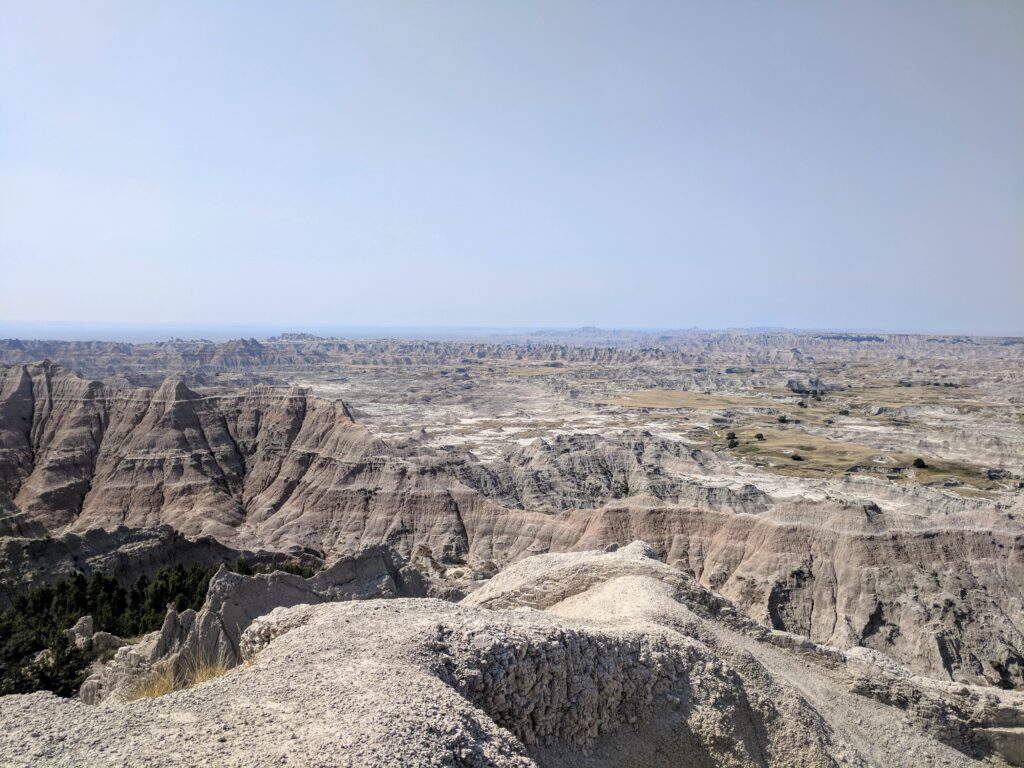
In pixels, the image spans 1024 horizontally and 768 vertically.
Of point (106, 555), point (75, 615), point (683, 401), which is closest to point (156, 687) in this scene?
→ point (75, 615)

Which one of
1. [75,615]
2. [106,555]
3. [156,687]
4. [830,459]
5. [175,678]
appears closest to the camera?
[156,687]

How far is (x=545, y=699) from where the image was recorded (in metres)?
12.0

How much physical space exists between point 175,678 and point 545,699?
13855mm

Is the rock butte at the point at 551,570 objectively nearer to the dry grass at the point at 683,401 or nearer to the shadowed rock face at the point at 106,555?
the shadowed rock face at the point at 106,555

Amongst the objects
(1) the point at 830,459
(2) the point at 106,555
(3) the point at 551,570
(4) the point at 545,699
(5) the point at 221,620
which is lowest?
(1) the point at 830,459

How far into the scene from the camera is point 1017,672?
1222 inches

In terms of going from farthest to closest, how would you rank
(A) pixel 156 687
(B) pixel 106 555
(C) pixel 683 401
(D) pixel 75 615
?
(C) pixel 683 401
(B) pixel 106 555
(D) pixel 75 615
(A) pixel 156 687

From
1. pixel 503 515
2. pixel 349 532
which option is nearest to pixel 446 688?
pixel 503 515

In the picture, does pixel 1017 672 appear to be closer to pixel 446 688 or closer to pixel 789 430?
pixel 446 688

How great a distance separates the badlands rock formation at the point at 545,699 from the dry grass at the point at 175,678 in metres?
1.89

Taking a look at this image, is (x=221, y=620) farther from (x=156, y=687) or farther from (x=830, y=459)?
(x=830, y=459)

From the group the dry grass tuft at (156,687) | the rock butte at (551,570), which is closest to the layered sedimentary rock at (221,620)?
the rock butte at (551,570)

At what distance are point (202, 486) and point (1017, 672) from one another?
208 feet

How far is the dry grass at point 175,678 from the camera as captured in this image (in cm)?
1435
